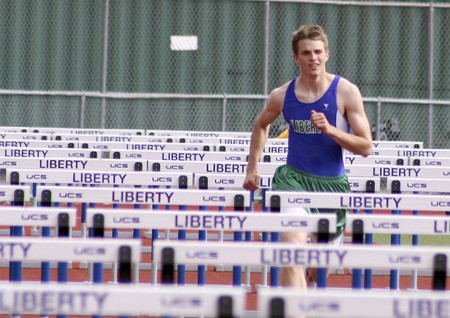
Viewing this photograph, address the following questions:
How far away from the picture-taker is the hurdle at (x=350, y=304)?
4.59 meters

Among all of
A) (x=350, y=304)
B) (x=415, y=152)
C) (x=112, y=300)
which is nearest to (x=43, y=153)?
(x=415, y=152)

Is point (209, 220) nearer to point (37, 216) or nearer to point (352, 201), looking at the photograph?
point (37, 216)

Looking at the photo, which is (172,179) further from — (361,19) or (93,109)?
(361,19)

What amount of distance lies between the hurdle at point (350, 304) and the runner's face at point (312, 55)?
3801 mm

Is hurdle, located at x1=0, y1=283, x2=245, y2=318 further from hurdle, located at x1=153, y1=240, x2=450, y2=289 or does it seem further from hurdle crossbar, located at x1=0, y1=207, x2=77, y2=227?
hurdle crossbar, located at x1=0, y1=207, x2=77, y2=227

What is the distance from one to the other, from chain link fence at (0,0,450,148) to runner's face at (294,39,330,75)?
13.9 meters

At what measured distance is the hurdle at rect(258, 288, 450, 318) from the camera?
4.59m

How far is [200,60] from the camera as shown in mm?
23531

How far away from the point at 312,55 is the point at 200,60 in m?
15.3

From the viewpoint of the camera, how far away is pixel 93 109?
73.9 ft

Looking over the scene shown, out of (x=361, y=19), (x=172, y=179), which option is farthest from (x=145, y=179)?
(x=361, y=19)

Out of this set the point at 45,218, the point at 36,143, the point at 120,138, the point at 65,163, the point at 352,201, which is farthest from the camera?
the point at 120,138

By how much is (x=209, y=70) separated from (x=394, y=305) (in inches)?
748

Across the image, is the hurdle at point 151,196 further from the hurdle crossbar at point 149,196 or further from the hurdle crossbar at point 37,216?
the hurdle crossbar at point 37,216
